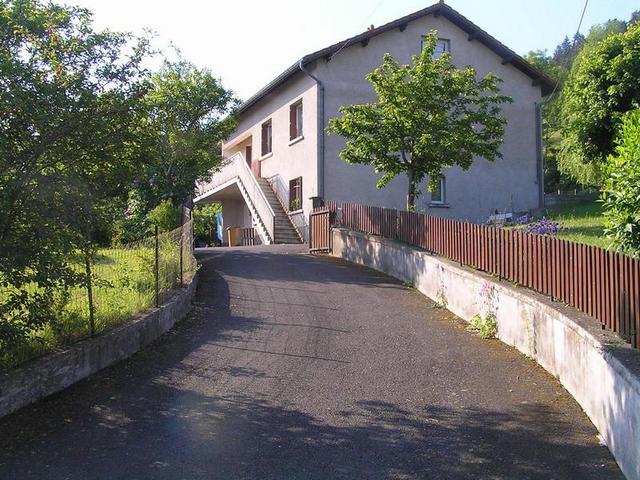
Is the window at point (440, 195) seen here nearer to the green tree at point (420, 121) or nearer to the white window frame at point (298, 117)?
the white window frame at point (298, 117)

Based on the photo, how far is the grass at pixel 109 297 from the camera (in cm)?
676

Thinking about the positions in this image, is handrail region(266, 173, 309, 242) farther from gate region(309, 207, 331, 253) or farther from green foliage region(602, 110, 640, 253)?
green foliage region(602, 110, 640, 253)

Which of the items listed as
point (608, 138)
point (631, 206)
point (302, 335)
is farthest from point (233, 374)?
point (608, 138)

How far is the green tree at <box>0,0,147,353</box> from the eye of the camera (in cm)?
600

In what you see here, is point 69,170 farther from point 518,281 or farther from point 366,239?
point 366,239

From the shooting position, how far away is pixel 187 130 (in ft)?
61.9

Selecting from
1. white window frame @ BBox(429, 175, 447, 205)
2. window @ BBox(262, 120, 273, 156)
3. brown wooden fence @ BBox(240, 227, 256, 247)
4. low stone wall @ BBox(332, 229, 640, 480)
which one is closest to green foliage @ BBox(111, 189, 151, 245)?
low stone wall @ BBox(332, 229, 640, 480)

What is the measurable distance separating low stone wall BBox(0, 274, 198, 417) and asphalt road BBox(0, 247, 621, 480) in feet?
0.47

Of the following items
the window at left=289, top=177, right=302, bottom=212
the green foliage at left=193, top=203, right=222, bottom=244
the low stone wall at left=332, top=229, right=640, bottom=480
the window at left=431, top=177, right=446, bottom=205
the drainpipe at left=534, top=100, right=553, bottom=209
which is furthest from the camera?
the green foliage at left=193, top=203, right=222, bottom=244

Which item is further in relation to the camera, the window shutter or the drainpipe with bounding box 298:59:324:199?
the window shutter

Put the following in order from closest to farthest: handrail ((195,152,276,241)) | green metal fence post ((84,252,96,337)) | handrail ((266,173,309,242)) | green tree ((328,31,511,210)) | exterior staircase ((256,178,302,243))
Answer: green metal fence post ((84,252,96,337)), green tree ((328,31,511,210)), handrail ((266,173,309,242)), exterior staircase ((256,178,302,243)), handrail ((195,152,276,241))

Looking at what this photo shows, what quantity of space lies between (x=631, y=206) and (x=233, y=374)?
15.1ft

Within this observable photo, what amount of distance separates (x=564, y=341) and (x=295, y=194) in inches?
727

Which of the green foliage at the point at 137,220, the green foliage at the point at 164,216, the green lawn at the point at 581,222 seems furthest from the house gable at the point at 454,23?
the green foliage at the point at 137,220
